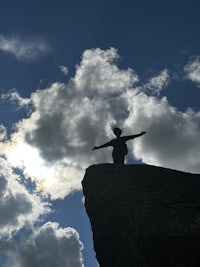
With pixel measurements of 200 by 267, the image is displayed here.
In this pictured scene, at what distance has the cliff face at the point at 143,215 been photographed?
60.5ft

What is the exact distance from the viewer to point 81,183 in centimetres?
2592

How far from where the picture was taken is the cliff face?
60.5 ft

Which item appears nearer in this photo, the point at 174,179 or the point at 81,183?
the point at 174,179

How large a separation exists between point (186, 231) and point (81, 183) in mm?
9039

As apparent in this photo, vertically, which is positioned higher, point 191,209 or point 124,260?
point 191,209

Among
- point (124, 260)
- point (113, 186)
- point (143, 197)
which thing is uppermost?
point (113, 186)

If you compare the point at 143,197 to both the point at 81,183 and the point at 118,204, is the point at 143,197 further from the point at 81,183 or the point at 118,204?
the point at 81,183

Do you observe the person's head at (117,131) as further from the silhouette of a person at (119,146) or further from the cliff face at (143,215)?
the cliff face at (143,215)

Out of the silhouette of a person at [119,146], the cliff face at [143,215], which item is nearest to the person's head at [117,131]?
the silhouette of a person at [119,146]

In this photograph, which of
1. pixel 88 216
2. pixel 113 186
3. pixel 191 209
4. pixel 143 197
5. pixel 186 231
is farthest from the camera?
pixel 88 216

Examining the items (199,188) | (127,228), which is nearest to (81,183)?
(127,228)

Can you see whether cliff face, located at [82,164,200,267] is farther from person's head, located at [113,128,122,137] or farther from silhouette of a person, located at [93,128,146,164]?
person's head, located at [113,128,122,137]

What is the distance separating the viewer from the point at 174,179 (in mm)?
22672

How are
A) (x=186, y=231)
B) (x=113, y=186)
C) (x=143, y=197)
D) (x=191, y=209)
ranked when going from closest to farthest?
(x=186, y=231) < (x=191, y=209) < (x=143, y=197) < (x=113, y=186)
